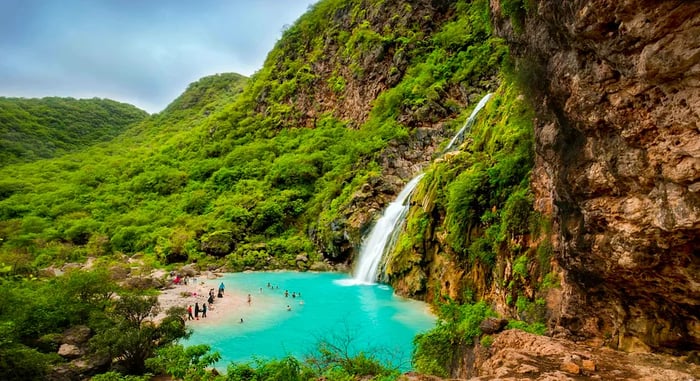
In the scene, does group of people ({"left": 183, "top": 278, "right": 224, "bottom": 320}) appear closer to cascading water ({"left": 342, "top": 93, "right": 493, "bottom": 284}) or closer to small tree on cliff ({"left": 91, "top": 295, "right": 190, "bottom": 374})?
small tree on cliff ({"left": 91, "top": 295, "right": 190, "bottom": 374})

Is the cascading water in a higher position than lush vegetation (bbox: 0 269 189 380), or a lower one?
higher

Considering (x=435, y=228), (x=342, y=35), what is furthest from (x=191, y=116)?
(x=435, y=228)

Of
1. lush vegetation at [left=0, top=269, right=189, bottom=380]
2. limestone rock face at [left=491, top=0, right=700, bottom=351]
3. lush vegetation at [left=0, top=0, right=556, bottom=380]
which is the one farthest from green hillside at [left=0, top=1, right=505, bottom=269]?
limestone rock face at [left=491, top=0, right=700, bottom=351]

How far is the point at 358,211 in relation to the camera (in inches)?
1265

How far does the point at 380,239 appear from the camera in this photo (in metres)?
28.2

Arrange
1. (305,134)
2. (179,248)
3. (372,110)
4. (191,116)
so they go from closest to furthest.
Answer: (179,248) < (372,110) < (305,134) < (191,116)

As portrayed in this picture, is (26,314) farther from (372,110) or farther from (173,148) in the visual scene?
(173,148)

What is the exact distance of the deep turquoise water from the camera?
50.5 ft

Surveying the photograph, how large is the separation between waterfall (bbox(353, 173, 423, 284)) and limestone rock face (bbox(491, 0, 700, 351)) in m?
17.0

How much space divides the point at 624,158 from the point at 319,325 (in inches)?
583

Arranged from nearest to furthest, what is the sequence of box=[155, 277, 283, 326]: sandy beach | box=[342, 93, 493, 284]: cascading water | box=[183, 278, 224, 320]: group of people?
box=[183, 278, 224, 320]: group of people → box=[155, 277, 283, 326]: sandy beach → box=[342, 93, 493, 284]: cascading water

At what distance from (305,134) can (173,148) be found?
25970 millimetres

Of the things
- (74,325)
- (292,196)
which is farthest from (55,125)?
(74,325)

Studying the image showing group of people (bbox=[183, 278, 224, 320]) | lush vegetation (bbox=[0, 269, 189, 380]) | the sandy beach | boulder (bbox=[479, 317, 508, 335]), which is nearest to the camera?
boulder (bbox=[479, 317, 508, 335])
